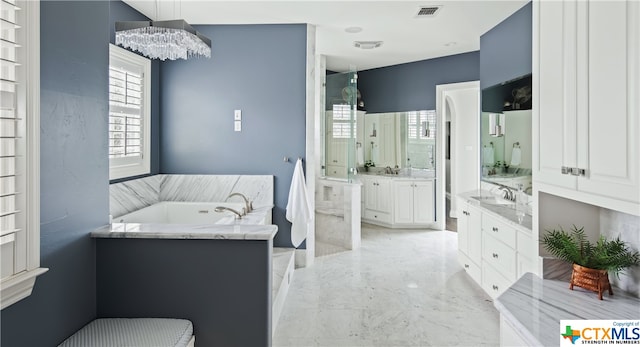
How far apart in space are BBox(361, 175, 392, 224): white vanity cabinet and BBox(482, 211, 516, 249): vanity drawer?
3112mm

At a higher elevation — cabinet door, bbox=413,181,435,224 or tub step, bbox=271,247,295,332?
cabinet door, bbox=413,181,435,224

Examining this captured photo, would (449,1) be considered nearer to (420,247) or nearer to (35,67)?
(420,247)

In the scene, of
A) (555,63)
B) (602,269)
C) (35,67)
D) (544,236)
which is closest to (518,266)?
(544,236)

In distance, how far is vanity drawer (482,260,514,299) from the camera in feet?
→ 10.6

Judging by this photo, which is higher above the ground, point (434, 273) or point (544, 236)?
point (544, 236)

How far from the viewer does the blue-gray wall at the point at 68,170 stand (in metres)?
1.71

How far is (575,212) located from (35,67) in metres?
2.51

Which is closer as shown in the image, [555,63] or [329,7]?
[555,63]

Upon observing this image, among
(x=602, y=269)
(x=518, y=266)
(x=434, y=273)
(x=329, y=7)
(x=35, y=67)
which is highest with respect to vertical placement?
(x=329, y=7)

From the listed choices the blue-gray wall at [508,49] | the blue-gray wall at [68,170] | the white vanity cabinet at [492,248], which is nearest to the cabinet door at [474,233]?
the white vanity cabinet at [492,248]

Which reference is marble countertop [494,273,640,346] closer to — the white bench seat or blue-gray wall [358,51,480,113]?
the white bench seat

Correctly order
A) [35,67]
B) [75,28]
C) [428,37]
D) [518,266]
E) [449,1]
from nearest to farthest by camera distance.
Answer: [35,67], [75,28], [518,266], [449,1], [428,37]

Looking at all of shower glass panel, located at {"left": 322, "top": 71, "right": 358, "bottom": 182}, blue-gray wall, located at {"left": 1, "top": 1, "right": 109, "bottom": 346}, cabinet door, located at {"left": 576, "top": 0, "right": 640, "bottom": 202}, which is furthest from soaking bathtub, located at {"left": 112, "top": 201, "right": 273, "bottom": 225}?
cabinet door, located at {"left": 576, "top": 0, "right": 640, "bottom": 202}

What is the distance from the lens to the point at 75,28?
1.92 m
